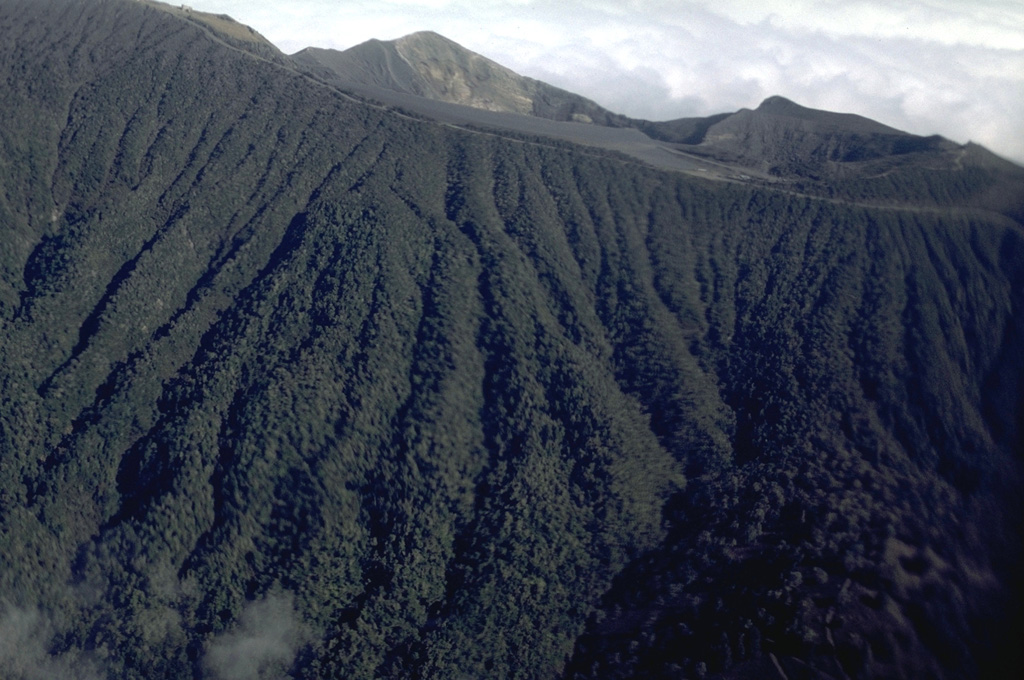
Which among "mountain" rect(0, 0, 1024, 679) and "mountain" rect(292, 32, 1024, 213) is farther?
"mountain" rect(292, 32, 1024, 213)

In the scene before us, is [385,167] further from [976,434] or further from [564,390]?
[976,434]

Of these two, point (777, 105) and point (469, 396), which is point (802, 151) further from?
point (469, 396)

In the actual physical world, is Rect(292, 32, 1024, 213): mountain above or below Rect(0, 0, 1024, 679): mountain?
above

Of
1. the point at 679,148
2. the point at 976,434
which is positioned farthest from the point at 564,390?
the point at 679,148

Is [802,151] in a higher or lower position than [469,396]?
higher

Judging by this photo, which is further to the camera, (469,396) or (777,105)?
(777,105)

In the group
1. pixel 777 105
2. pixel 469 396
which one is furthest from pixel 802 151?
pixel 469 396

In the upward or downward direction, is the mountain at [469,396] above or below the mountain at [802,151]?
below

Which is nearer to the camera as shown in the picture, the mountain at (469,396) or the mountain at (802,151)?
the mountain at (469,396)
